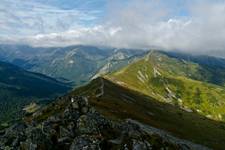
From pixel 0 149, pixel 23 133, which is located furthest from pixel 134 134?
pixel 0 149

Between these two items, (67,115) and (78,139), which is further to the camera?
(67,115)

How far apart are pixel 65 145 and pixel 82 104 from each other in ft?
85.0

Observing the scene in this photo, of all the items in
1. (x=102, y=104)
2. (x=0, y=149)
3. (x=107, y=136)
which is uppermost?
(x=107, y=136)

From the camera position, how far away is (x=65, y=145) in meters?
62.7

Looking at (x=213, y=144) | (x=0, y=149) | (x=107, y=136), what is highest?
(x=107, y=136)

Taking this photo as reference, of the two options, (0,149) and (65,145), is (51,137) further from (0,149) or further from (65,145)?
(0,149)

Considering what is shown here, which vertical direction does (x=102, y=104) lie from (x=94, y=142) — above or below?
below

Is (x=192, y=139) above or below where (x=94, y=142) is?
below

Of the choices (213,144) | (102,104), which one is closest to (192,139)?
(213,144)

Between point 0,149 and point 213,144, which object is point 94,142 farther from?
point 213,144

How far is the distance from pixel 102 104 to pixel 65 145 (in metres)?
114

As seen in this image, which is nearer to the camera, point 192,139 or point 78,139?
point 78,139

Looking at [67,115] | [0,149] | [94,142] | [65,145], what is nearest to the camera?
[94,142]

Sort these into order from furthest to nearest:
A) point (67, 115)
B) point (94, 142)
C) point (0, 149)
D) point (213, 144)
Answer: point (213, 144) → point (67, 115) → point (0, 149) → point (94, 142)
